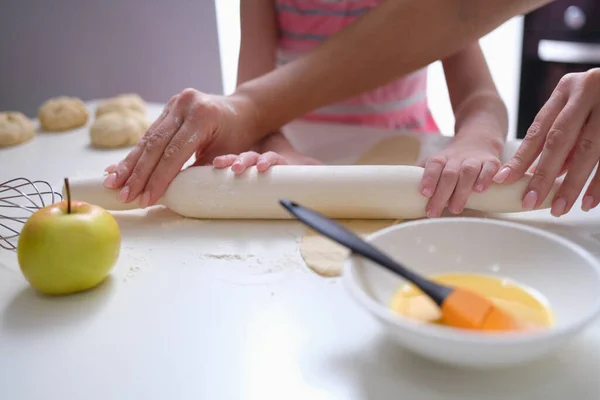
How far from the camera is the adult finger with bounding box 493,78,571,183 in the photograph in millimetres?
807

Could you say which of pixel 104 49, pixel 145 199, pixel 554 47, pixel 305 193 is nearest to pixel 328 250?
pixel 305 193

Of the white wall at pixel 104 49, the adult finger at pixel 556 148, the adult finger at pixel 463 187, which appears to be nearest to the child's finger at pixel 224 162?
the adult finger at pixel 463 187

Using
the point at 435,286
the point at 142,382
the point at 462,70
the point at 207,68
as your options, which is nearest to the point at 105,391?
the point at 142,382

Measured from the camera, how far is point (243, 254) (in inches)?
31.9

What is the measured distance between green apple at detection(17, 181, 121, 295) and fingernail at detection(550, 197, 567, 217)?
619mm

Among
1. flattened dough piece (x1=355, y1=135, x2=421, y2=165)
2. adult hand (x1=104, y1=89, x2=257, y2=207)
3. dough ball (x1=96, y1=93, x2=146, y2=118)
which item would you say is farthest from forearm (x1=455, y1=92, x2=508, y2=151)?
dough ball (x1=96, y1=93, x2=146, y2=118)

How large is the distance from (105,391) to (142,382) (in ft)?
0.12

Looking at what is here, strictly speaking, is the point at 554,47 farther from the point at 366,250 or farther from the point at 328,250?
the point at 366,250

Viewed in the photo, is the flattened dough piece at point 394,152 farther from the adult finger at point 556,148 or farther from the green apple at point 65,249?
the green apple at point 65,249

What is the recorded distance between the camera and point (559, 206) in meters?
0.81

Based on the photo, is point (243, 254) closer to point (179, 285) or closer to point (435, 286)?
point (179, 285)

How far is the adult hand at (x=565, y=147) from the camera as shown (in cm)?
78

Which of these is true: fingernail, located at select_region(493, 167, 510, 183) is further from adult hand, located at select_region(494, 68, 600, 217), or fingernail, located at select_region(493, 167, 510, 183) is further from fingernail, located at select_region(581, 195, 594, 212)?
fingernail, located at select_region(581, 195, 594, 212)

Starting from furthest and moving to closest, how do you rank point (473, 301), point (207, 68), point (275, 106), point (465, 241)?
point (207, 68) < point (275, 106) < point (465, 241) < point (473, 301)
